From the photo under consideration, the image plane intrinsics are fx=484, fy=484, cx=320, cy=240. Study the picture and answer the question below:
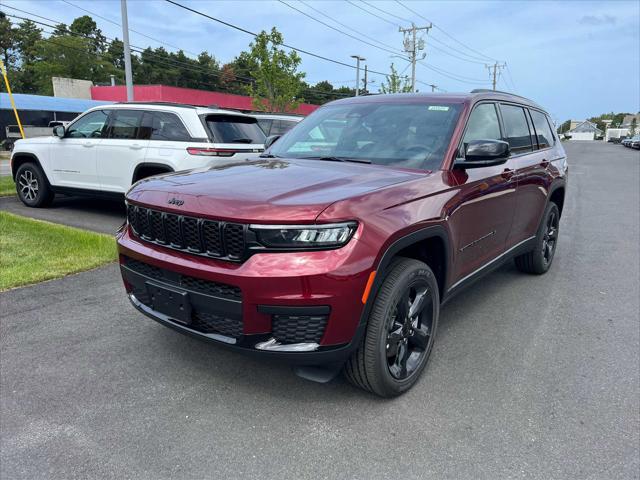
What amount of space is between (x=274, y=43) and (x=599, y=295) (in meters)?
23.4

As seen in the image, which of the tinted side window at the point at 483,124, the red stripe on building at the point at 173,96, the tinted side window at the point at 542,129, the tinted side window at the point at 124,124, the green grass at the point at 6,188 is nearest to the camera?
the tinted side window at the point at 483,124

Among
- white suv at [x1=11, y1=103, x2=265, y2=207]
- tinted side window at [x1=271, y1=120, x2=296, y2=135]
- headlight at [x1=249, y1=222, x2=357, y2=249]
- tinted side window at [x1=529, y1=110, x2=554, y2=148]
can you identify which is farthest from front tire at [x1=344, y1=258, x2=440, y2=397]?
tinted side window at [x1=271, y1=120, x2=296, y2=135]

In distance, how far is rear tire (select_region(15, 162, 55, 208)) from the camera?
8594mm

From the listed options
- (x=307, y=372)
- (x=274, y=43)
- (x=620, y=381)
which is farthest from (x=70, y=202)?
(x=274, y=43)

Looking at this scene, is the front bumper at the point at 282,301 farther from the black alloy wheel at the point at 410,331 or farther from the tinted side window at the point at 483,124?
the tinted side window at the point at 483,124

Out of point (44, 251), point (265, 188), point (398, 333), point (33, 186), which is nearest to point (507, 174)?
point (398, 333)

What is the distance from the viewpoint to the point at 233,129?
7242mm

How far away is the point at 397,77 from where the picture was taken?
41.7m

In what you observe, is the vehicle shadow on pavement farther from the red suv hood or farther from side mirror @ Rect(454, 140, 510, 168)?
side mirror @ Rect(454, 140, 510, 168)

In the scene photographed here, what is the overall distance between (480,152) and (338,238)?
4.55 feet

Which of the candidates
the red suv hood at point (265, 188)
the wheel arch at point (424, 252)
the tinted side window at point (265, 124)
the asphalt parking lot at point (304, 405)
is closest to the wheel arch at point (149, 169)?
the tinted side window at point (265, 124)

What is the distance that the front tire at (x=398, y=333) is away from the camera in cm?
263

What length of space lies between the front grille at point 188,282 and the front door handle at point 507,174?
2540 mm

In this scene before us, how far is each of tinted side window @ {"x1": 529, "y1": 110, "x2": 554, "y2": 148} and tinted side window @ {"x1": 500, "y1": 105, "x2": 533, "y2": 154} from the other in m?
0.35
